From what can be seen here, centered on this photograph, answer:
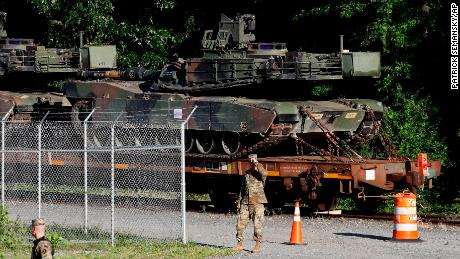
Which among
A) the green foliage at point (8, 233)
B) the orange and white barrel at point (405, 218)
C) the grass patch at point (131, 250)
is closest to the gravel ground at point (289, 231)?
the orange and white barrel at point (405, 218)

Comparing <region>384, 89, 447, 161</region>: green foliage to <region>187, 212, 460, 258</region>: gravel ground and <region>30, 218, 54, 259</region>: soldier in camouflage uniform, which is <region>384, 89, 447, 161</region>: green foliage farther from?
<region>30, 218, 54, 259</region>: soldier in camouflage uniform

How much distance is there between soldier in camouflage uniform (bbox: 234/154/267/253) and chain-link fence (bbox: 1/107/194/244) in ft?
3.78

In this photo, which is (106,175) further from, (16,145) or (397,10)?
(397,10)

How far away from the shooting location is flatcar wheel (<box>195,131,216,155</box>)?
28.4 meters

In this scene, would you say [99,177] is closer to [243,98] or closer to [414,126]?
[243,98]

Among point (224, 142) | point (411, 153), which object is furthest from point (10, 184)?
point (411, 153)

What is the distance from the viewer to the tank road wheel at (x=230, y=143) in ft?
91.6

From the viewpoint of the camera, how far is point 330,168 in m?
26.6

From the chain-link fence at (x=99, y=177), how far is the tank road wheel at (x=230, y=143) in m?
1.12

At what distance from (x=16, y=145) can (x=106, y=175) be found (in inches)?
88.4

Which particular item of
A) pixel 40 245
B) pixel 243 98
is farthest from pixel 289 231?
pixel 40 245

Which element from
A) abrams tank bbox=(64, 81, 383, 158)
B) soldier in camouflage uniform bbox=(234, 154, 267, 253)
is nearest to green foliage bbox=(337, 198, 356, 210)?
abrams tank bbox=(64, 81, 383, 158)

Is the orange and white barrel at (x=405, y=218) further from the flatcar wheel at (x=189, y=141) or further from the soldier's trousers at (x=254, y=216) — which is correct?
the flatcar wheel at (x=189, y=141)

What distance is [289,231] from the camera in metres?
23.9
